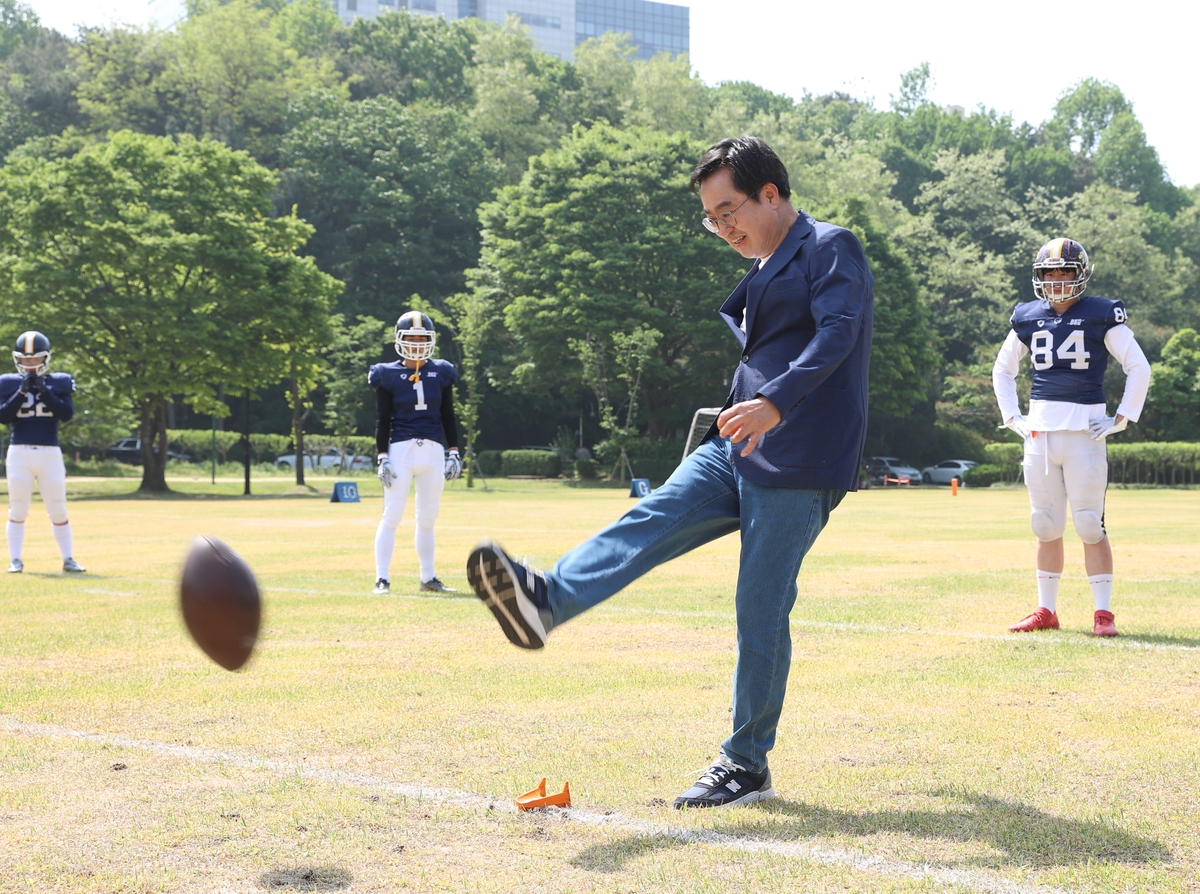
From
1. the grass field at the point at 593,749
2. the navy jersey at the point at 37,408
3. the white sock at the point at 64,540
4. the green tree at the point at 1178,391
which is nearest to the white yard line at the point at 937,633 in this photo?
the grass field at the point at 593,749

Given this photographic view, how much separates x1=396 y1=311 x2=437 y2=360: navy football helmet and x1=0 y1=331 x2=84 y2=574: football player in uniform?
13.0 ft

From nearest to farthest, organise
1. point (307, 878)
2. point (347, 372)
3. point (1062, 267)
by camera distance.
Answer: point (307, 878) < point (1062, 267) < point (347, 372)

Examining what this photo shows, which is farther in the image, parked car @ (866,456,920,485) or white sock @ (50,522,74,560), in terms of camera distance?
parked car @ (866,456,920,485)

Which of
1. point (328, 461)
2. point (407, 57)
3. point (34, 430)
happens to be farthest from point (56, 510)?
point (407, 57)

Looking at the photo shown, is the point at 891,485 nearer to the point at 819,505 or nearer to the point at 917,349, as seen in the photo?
the point at 917,349

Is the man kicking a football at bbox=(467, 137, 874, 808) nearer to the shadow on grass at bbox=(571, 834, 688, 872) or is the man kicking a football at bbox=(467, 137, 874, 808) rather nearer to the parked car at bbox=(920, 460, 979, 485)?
the shadow on grass at bbox=(571, 834, 688, 872)

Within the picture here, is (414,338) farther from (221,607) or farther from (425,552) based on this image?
(221,607)

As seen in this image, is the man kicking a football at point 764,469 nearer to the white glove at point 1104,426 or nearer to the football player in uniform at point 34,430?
the white glove at point 1104,426

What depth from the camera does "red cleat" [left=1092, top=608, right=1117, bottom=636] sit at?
810 centimetres

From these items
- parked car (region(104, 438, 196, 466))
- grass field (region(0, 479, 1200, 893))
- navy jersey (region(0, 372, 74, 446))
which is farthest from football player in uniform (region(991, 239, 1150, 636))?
parked car (region(104, 438, 196, 466))

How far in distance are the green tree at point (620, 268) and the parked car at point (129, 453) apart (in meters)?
17.5

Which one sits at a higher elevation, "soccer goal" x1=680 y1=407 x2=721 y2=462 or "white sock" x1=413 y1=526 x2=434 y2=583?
"soccer goal" x1=680 y1=407 x2=721 y2=462

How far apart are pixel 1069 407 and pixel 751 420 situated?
16.6ft

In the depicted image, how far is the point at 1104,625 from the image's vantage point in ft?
26.8
